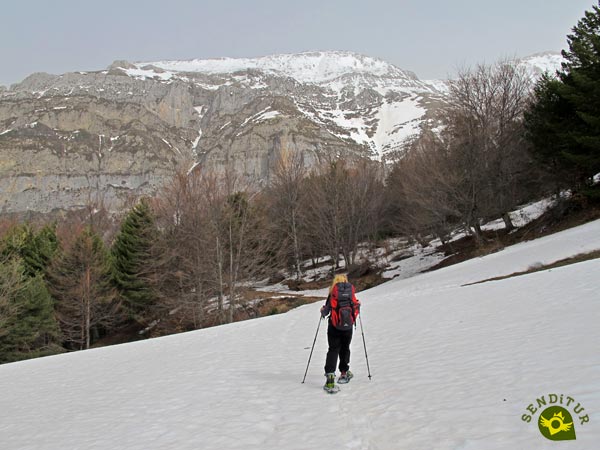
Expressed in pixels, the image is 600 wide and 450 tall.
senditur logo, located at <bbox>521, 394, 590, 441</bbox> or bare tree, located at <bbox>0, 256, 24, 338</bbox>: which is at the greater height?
bare tree, located at <bbox>0, 256, 24, 338</bbox>

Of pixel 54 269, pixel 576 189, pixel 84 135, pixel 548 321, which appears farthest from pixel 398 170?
pixel 84 135

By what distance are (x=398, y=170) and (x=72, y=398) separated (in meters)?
45.3

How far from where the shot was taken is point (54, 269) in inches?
1309

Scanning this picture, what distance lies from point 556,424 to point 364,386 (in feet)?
10.5

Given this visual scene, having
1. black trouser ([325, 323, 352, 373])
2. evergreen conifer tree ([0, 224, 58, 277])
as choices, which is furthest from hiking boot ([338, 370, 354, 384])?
evergreen conifer tree ([0, 224, 58, 277])

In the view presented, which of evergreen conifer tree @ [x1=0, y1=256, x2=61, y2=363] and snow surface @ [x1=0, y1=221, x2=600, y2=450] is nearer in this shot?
snow surface @ [x1=0, y1=221, x2=600, y2=450]

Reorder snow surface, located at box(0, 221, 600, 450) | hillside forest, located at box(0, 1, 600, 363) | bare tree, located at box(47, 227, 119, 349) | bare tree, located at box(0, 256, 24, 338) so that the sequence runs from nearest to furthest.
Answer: snow surface, located at box(0, 221, 600, 450) < hillside forest, located at box(0, 1, 600, 363) < bare tree, located at box(0, 256, 24, 338) < bare tree, located at box(47, 227, 119, 349)

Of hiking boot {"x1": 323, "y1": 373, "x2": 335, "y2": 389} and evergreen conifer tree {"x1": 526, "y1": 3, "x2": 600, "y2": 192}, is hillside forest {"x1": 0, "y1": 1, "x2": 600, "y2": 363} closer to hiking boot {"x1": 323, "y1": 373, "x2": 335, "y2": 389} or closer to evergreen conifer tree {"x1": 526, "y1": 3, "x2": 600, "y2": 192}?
evergreen conifer tree {"x1": 526, "y1": 3, "x2": 600, "y2": 192}

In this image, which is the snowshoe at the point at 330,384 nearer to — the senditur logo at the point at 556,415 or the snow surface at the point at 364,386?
the snow surface at the point at 364,386

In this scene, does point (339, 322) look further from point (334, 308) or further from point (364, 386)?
point (364, 386)

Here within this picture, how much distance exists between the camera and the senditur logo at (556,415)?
12.3ft

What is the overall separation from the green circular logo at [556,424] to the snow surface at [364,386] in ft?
0.26

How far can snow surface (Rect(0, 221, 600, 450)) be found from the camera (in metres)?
4.66

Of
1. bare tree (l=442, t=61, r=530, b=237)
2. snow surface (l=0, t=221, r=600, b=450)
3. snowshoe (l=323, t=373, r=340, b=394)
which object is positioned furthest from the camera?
bare tree (l=442, t=61, r=530, b=237)
